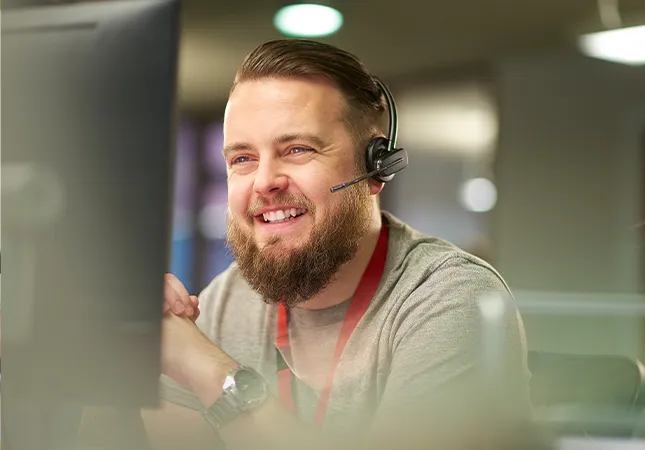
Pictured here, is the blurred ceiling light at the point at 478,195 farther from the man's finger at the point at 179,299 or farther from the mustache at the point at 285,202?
the man's finger at the point at 179,299

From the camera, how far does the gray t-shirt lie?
3.00 feet

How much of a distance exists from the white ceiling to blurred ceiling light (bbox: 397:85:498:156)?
35 mm

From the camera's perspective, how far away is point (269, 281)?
1.03 meters

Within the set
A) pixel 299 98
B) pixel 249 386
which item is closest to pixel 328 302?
pixel 249 386

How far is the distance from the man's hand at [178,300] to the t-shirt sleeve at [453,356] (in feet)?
0.97

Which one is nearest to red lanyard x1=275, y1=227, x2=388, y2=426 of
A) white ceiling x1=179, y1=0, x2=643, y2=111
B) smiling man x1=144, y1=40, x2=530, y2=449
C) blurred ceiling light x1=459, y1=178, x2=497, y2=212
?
smiling man x1=144, y1=40, x2=530, y2=449

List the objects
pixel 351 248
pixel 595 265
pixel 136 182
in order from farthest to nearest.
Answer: pixel 136 182
pixel 351 248
pixel 595 265

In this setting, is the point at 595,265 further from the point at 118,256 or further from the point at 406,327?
the point at 118,256

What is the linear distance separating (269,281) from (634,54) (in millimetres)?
514

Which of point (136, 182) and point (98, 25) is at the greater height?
point (98, 25)

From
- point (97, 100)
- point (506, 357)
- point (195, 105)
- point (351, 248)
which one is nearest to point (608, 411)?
point (506, 357)

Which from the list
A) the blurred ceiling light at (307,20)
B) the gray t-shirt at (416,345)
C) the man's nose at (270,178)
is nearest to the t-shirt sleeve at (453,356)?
the gray t-shirt at (416,345)

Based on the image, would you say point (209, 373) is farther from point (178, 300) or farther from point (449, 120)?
point (449, 120)

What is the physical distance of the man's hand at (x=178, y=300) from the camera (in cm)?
108
